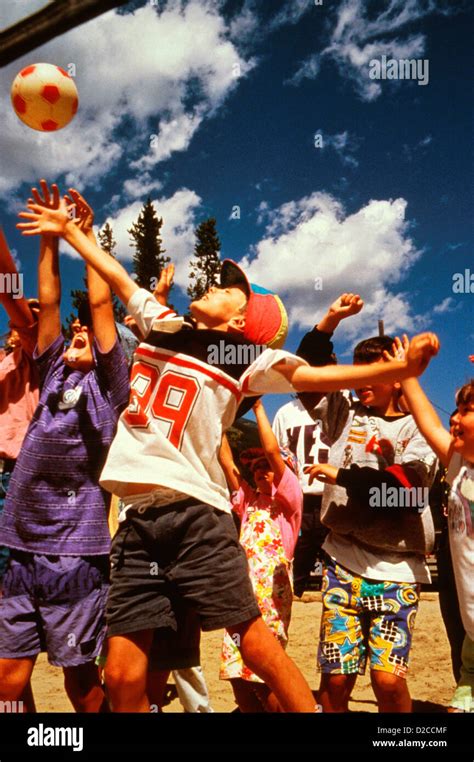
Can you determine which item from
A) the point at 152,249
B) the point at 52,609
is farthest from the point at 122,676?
the point at 152,249

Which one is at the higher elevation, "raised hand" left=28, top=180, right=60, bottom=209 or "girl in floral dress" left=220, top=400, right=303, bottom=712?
"raised hand" left=28, top=180, right=60, bottom=209

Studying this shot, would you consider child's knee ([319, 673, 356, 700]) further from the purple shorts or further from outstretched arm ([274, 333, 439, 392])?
outstretched arm ([274, 333, 439, 392])

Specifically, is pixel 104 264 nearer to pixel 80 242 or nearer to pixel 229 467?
pixel 80 242

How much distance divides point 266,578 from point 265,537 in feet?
0.70

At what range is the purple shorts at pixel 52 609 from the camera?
Answer: 107 inches

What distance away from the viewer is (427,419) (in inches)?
110

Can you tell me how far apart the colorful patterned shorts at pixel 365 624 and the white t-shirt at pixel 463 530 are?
0.34 m

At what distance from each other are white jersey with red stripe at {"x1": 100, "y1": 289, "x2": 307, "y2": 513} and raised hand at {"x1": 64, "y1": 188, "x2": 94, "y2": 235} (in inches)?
21.3

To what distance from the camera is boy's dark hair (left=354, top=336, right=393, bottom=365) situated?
3379 millimetres

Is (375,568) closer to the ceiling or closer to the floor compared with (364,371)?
closer to the floor

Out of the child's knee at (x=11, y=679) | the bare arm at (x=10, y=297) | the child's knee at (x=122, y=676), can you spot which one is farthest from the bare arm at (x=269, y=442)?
the child's knee at (x=11, y=679)

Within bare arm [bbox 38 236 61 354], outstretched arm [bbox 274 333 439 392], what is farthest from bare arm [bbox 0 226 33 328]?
outstretched arm [bbox 274 333 439 392]

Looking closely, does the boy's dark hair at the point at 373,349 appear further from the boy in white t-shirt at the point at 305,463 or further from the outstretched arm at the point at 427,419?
the boy in white t-shirt at the point at 305,463

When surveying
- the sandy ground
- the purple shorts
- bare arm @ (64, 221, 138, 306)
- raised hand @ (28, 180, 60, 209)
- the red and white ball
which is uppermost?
the red and white ball
